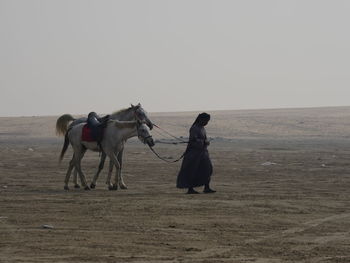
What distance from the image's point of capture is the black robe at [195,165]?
60.0 ft

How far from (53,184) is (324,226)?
9.72m

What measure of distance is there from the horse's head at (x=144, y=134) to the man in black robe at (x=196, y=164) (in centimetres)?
97

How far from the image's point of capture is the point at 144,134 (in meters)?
19.2

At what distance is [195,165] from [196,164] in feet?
0.10

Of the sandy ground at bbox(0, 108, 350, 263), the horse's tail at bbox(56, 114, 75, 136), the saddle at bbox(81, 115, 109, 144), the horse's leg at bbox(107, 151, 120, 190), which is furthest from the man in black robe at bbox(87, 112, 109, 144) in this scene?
the horse's tail at bbox(56, 114, 75, 136)

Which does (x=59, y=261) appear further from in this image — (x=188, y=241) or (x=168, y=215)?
(x=168, y=215)

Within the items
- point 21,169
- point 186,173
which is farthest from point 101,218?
point 21,169

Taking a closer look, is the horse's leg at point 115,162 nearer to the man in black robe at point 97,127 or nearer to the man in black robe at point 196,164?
the man in black robe at point 97,127

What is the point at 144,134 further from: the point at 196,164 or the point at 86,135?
the point at 196,164

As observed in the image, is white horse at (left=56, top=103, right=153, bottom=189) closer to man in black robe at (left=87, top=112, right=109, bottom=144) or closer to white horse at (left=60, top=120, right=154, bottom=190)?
white horse at (left=60, top=120, right=154, bottom=190)

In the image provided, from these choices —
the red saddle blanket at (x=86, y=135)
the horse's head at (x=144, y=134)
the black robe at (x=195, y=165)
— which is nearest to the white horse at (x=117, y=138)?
the horse's head at (x=144, y=134)

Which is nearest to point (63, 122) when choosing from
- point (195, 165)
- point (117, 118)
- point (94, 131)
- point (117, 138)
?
point (117, 118)

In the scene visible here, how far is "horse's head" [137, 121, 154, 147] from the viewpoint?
19.1 meters

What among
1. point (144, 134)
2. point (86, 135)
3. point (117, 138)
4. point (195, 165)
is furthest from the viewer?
point (86, 135)
